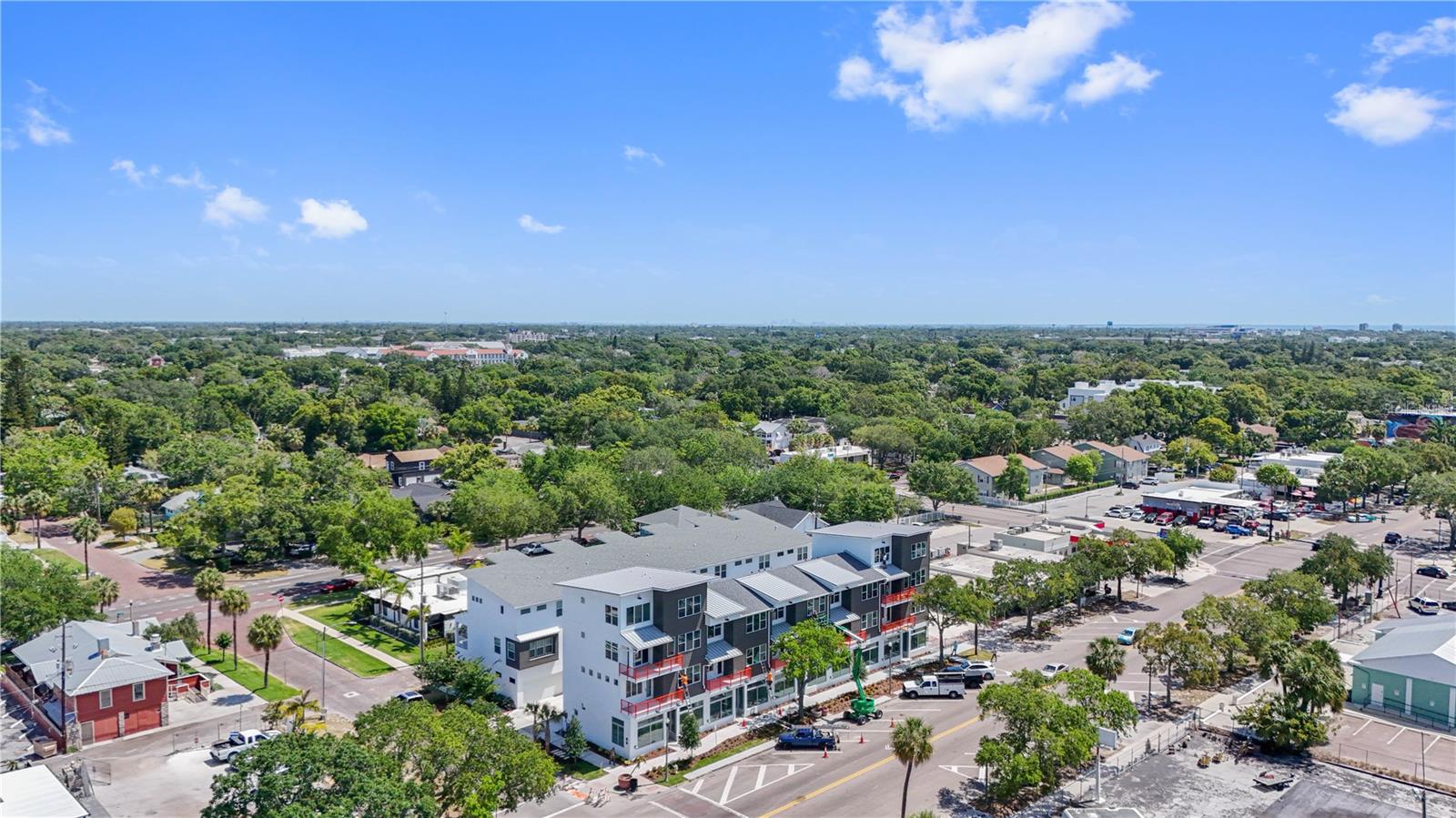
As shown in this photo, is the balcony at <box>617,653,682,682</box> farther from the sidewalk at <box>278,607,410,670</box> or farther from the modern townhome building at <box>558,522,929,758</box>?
the sidewalk at <box>278,607,410,670</box>

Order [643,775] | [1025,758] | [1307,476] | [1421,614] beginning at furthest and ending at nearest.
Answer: [1307,476] < [1421,614] < [643,775] < [1025,758]

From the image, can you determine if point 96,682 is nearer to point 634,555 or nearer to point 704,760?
point 634,555

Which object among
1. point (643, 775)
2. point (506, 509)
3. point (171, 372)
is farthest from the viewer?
point (171, 372)

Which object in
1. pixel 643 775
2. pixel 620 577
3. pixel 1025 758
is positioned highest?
pixel 620 577

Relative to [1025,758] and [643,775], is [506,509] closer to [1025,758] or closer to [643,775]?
[643,775]

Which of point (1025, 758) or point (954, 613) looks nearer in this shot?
point (1025, 758)

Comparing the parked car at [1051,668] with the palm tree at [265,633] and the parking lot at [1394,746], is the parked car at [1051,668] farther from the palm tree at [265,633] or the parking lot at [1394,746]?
the palm tree at [265,633]

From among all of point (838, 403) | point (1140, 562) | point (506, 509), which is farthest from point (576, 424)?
point (1140, 562)

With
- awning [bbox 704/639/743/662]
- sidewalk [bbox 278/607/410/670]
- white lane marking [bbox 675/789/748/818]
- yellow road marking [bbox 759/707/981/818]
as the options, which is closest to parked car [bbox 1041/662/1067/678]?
yellow road marking [bbox 759/707/981/818]
